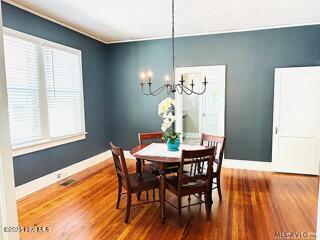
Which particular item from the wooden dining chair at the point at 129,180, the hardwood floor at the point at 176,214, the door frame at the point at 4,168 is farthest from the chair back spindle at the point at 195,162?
the door frame at the point at 4,168

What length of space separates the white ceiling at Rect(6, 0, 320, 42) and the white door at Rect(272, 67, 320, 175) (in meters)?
1.02

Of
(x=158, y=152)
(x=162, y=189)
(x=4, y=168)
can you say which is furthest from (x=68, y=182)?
(x=4, y=168)

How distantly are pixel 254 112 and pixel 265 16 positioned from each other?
70.4 inches

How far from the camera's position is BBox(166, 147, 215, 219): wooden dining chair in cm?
242

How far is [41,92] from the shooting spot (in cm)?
362

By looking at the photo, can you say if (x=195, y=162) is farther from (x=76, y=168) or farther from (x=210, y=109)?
(x=210, y=109)

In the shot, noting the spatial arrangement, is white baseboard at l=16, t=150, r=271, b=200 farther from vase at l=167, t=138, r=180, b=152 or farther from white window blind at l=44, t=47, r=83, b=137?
vase at l=167, t=138, r=180, b=152

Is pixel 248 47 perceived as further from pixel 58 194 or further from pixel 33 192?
pixel 33 192

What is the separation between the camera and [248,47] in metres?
4.41

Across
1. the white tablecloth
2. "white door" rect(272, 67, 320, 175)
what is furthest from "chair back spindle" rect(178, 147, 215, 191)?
"white door" rect(272, 67, 320, 175)

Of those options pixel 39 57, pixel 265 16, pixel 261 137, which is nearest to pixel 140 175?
pixel 39 57

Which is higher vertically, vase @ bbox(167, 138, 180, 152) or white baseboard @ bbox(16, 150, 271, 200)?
vase @ bbox(167, 138, 180, 152)

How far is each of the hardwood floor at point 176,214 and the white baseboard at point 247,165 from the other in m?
0.61

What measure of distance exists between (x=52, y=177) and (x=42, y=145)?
635mm
